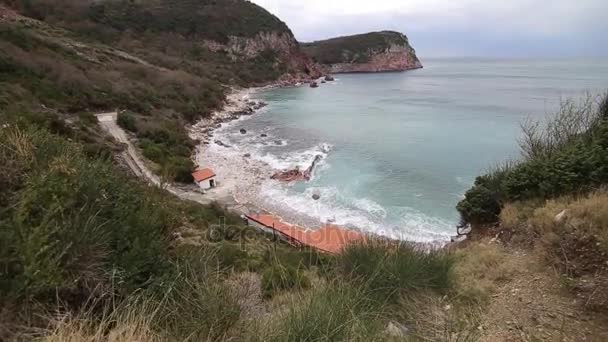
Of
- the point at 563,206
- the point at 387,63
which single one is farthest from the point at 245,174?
the point at 387,63

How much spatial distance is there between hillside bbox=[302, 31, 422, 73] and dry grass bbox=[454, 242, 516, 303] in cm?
13662

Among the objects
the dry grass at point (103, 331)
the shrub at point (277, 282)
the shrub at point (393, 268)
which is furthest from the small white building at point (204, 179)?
the dry grass at point (103, 331)

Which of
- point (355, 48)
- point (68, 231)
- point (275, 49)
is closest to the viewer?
point (68, 231)

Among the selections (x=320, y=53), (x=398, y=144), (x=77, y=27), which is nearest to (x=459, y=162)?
(x=398, y=144)

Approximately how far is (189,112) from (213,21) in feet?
183

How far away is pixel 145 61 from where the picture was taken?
57906 millimetres

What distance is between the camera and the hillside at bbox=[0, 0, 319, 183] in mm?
25991

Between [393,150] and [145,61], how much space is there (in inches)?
1763

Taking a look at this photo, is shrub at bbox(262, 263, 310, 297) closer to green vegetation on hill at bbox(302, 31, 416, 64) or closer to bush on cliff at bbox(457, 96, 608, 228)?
bush on cliff at bbox(457, 96, 608, 228)

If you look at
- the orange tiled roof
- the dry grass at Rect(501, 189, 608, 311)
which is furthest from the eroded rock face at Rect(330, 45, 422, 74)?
the dry grass at Rect(501, 189, 608, 311)

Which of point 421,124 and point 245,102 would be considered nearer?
point 421,124

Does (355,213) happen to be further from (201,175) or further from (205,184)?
(201,175)

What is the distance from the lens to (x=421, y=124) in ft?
149

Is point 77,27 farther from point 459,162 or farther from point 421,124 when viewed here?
point 459,162
